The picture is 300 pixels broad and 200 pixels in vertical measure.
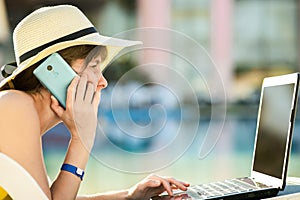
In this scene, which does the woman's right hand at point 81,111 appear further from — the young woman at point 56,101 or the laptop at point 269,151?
the laptop at point 269,151

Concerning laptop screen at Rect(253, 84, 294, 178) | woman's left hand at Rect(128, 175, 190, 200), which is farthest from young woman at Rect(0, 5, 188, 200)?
laptop screen at Rect(253, 84, 294, 178)

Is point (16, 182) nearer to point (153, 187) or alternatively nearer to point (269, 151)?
point (153, 187)

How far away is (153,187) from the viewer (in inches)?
50.1

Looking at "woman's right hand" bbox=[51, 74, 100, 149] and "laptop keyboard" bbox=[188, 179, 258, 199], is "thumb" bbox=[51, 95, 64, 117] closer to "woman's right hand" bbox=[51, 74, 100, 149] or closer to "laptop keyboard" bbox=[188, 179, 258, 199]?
"woman's right hand" bbox=[51, 74, 100, 149]

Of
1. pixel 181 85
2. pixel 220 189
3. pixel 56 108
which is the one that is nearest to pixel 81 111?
pixel 56 108

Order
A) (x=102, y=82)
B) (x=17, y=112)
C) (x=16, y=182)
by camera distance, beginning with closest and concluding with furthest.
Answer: (x=16, y=182), (x=17, y=112), (x=102, y=82)

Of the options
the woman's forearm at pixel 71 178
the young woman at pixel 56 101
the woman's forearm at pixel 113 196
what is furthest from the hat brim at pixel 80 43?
the woman's forearm at pixel 113 196

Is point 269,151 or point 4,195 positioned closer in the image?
point 4,195

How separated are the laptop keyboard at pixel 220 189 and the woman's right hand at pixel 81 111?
0.22m

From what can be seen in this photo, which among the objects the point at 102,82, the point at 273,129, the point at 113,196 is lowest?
the point at 113,196

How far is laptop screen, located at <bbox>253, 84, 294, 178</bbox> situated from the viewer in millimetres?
1255

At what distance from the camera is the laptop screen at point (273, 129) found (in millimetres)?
1255

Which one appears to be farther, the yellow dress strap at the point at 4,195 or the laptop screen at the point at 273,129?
the laptop screen at the point at 273,129

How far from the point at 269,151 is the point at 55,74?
452 mm
